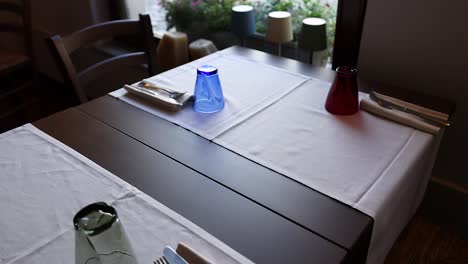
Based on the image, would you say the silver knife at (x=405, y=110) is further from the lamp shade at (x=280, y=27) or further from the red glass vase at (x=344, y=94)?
the lamp shade at (x=280, y=27)

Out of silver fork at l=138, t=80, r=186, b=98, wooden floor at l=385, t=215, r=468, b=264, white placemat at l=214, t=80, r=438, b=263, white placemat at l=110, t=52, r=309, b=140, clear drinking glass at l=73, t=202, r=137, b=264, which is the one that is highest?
clear drinking glass at l=73, t=202, r=137, b=264

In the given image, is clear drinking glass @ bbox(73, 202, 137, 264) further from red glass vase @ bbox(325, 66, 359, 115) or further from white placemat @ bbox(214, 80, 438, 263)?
red glass vase @ bbox(325, 66, 359, 115)

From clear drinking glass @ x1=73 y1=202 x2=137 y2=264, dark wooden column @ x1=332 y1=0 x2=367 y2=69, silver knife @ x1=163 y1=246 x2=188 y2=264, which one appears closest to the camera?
clear drinking glass @ x1=73 y1=202 x2=137 y2=264

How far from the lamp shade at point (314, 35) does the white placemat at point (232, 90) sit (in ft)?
0.81

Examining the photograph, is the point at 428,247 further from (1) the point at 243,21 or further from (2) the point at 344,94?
(1) the point at 243,21

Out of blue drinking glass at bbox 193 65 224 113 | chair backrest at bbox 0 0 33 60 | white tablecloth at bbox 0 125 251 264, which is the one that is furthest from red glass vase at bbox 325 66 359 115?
chair backrest at bbox 0 0 33 60

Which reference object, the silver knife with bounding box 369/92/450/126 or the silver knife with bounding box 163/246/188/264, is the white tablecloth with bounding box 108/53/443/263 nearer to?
the silver knife with bounding box 369/92/450/126

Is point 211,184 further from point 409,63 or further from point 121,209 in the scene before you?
point 409,63

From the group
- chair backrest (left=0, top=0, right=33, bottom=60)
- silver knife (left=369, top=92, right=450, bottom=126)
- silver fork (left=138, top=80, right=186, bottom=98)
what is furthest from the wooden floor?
chair backrest (left=0, top=0, right=33, bottom=60)

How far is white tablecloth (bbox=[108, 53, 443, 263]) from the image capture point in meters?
0.79

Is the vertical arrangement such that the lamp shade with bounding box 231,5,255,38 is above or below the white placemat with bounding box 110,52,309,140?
above

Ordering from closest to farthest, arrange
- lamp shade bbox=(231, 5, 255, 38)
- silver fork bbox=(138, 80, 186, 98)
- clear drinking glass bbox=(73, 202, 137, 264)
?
clear drinking glass bbox=(73, 202, 137, 264) < silver fork bbox=(138, 80, 186, 98) < lamp shade bbox=(231, 5, 255, 38)

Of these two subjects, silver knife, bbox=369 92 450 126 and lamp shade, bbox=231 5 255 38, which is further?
lamp shade, bbox=231 5 255 38

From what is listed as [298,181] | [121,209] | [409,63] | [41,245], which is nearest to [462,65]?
[409,63]
